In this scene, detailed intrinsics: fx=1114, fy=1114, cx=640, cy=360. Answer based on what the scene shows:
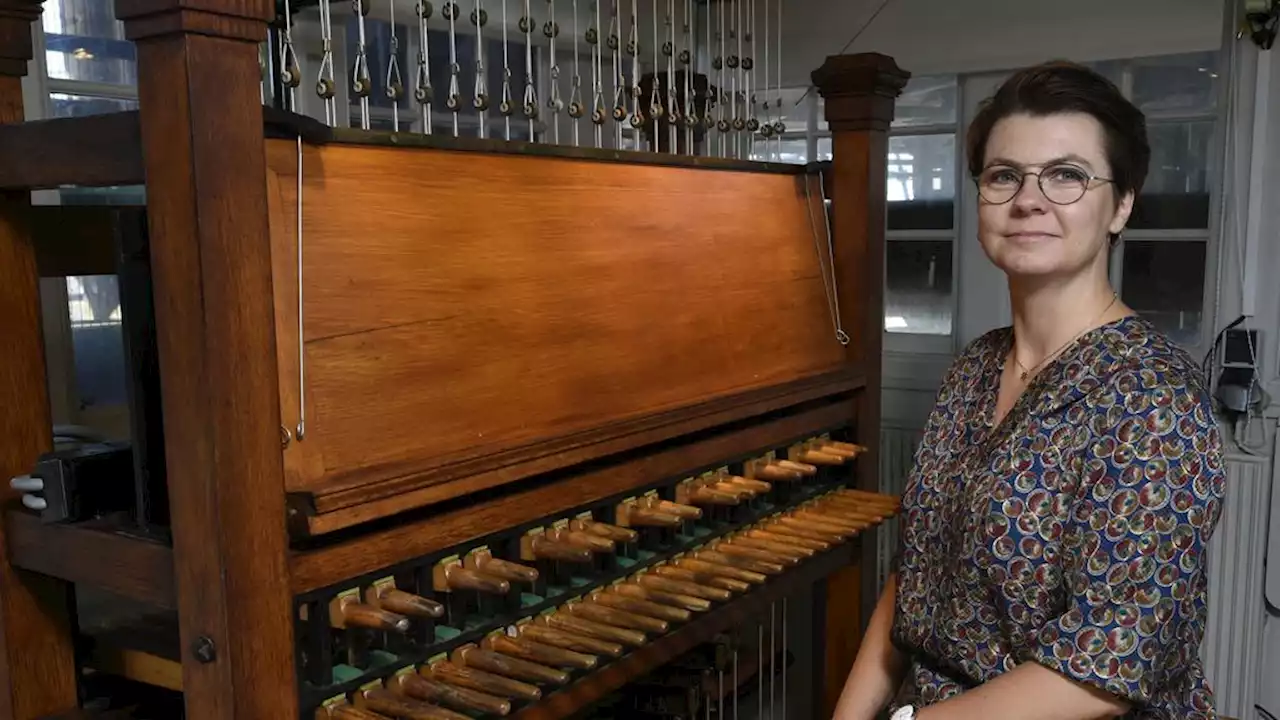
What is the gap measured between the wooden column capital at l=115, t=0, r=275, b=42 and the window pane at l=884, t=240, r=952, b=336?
2702 millimetres

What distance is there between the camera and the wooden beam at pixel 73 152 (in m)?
1.12

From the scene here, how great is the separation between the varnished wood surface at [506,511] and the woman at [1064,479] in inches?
14.8

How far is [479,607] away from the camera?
1398mm

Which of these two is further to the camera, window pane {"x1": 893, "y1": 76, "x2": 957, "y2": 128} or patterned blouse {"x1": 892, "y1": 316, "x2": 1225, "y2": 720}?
window pane {"x1": 893, "y1": 76, "x2": 957, "y2": 128}

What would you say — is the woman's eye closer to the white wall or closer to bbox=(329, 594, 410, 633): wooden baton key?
bbox=(329, 594, 410, 633): wooden baton key

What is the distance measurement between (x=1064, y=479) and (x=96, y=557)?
1.12 m

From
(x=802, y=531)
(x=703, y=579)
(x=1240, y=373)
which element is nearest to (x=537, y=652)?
(x=703, y=579)

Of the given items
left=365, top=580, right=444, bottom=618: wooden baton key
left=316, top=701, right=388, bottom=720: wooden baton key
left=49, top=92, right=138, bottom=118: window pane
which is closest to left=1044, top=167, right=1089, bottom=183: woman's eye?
left=365, top=580, right=444, bottom=618: wooden baton key

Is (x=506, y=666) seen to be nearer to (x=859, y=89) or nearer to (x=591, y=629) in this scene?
(x=591, y=629)

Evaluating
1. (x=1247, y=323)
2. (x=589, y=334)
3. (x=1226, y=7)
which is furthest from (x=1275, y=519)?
(x=589, y=334)

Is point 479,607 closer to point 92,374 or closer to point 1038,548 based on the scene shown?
point 1038,548

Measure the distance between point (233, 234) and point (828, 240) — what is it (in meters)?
1.52

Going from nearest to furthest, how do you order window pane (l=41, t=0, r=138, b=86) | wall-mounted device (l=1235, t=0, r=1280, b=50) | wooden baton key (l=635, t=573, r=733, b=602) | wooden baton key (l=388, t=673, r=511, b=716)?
wooden baton key (l=388, t=673, r=511, b=716) → wooden baton key (l=635, t=573, r=733, b=602) → window pane (l=41, t=0, r=138, b=86) → wall-mounted device (l=1235, t=0, r=1280, b=50)

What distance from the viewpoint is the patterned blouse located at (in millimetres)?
1239
